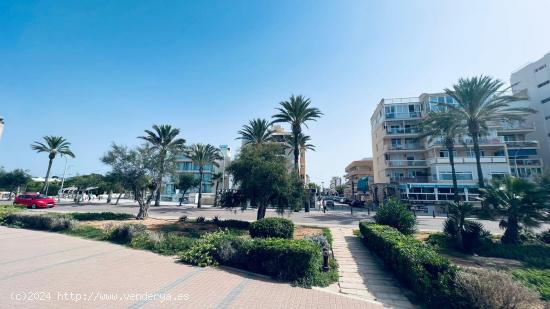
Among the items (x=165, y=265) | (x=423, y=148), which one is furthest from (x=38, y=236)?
(x=423, y=148)

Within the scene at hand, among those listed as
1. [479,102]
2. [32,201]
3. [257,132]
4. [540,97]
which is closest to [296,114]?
[257,132]

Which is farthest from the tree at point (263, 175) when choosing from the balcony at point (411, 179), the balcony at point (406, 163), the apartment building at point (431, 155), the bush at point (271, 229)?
the balcony at point (406, 163)

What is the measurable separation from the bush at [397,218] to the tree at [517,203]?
4099 millimetres

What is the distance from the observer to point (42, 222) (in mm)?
15781

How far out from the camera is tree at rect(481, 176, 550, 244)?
459 inches

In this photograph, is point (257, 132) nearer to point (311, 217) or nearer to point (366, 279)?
point (311, 217)

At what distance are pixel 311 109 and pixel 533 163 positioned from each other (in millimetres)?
40698

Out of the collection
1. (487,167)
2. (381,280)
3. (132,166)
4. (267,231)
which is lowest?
(381,280)

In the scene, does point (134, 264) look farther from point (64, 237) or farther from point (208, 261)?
point (64, 237)

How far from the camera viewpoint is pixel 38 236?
1330cm

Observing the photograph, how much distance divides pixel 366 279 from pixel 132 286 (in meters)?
7.13

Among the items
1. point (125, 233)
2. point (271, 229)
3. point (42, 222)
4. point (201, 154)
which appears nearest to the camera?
point (271, 229)

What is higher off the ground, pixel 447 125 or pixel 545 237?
pixel 447 125

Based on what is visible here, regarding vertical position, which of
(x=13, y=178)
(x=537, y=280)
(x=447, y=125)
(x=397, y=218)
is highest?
(x=447, y=125)
